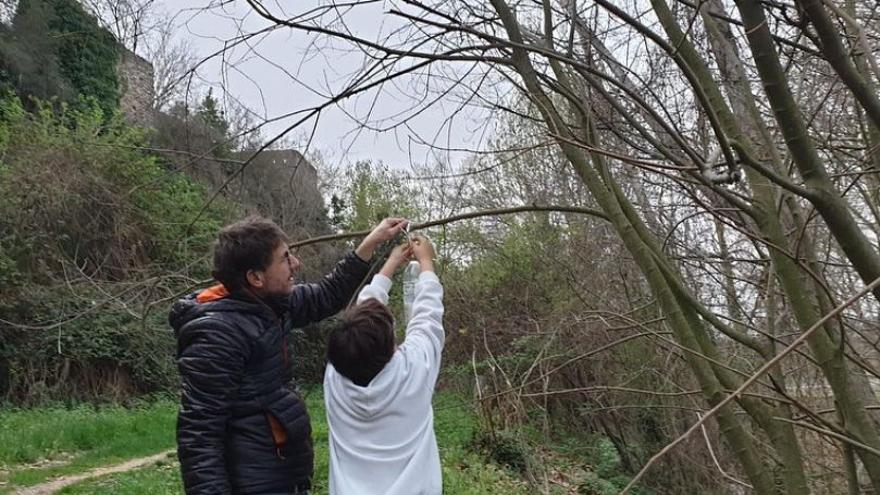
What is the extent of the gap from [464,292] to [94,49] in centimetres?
1099

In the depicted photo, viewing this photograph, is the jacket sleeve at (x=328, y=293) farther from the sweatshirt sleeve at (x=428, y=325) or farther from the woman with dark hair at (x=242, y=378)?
the sweatshirt sleeve at (x=428, y=325)

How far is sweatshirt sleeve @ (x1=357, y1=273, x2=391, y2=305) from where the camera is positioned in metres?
2.36

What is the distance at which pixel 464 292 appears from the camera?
12.2m

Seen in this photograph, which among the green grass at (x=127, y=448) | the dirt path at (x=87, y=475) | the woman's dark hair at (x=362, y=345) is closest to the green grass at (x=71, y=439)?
the green grass at (x=127, y=448)

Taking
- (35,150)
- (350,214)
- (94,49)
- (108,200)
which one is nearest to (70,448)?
(108,200)

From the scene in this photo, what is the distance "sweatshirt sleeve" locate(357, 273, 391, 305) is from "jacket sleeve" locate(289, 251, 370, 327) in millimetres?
91

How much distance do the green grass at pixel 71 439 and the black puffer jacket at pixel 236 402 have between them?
5.82m

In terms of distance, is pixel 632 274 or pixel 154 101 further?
pixel 632 274

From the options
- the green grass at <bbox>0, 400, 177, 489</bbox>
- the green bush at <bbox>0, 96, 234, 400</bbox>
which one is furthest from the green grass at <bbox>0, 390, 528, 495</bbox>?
the green bush at <bbox>0, 96, 234, 400</bbox>

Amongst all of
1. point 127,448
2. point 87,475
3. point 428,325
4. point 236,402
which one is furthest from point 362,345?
point 127,448

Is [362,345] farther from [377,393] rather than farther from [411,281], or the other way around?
[411,281]

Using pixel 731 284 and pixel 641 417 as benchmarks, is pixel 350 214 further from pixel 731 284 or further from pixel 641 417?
pixel 731 284

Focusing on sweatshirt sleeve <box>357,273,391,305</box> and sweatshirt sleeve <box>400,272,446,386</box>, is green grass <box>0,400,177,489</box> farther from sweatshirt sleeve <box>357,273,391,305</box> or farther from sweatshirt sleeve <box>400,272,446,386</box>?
sweatshirt sleeve <box>400,272,446,386</box>

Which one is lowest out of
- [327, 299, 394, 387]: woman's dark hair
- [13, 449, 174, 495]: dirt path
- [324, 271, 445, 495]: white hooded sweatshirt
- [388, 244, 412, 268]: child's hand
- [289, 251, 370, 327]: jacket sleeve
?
[13, 449, 174, 495]: dirt path
